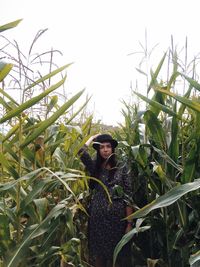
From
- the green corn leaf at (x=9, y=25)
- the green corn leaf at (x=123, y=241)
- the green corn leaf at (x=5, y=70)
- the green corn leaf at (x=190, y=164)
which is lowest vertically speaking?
the green corn leaf at (x=123, y=241)

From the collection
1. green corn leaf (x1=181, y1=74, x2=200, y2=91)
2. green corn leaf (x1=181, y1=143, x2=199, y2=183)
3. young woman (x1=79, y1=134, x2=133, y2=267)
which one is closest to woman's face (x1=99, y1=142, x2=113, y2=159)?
young woman (x1=79, y1=134, x2=133, y2=267)

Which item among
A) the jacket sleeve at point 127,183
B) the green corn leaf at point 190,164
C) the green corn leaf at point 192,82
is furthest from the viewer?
the jacket sleeve at point 127,183

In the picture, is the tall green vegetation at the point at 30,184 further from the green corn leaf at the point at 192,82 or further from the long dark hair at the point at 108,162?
the long dark hair at the point at 108,162

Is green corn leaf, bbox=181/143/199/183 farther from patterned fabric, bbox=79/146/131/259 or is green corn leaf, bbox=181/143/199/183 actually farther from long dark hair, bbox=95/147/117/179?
long dark hair, bbox=95/147/117/179

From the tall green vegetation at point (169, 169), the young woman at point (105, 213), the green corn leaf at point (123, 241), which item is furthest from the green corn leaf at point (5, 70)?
the young woman at point (105, 213)

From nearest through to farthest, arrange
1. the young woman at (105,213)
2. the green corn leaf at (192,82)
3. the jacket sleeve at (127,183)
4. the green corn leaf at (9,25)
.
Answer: the green corn leaf at (9,25) < the green corn leaf at (192,82) < the jacket sleeve at (127,183) < the young woman at (105,213)

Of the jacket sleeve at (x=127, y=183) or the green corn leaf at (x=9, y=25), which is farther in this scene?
the jacket sleeve at (x=127, y=183)

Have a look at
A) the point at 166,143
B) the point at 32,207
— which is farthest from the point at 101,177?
the point at 32,207

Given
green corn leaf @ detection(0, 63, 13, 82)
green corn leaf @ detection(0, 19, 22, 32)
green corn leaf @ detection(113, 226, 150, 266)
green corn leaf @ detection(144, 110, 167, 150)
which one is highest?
green corn leaf @ detection(0, 19, 22, 32)

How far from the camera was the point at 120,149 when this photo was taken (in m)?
3.03

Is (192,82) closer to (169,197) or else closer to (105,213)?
(169,197)

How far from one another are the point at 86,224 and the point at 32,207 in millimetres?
1273

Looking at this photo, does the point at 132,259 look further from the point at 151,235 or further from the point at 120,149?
the point at 120,149

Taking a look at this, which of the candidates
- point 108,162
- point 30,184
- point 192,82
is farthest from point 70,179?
point 108,162
